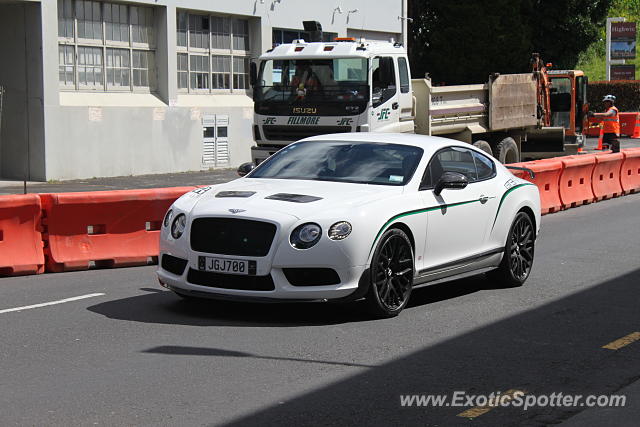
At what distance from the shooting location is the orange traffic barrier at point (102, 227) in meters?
11.3

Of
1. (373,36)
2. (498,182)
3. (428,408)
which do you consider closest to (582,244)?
(498,182)

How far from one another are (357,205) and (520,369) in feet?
6.64

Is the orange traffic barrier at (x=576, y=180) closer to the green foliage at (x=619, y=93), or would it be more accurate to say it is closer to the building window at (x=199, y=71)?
the building window at (x=199, y=71)

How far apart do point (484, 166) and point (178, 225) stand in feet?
10.8

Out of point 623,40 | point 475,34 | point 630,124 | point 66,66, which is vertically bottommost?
point 630,124

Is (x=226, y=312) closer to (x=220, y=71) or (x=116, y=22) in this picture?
(x=116, y=22)

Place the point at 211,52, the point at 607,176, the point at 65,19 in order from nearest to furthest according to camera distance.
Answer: the point at 607,176
the point at 65,19
the point at 211,52

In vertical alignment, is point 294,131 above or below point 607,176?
above

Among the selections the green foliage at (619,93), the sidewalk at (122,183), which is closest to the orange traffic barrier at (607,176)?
the sidewalk at (122,183)

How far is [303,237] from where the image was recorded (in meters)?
8.12

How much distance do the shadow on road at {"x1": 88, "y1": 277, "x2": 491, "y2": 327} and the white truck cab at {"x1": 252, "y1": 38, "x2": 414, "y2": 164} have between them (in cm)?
915

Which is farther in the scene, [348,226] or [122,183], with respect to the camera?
[122,183]

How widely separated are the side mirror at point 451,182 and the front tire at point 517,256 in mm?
1279

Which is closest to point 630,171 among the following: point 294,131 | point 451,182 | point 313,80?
point 313,80
